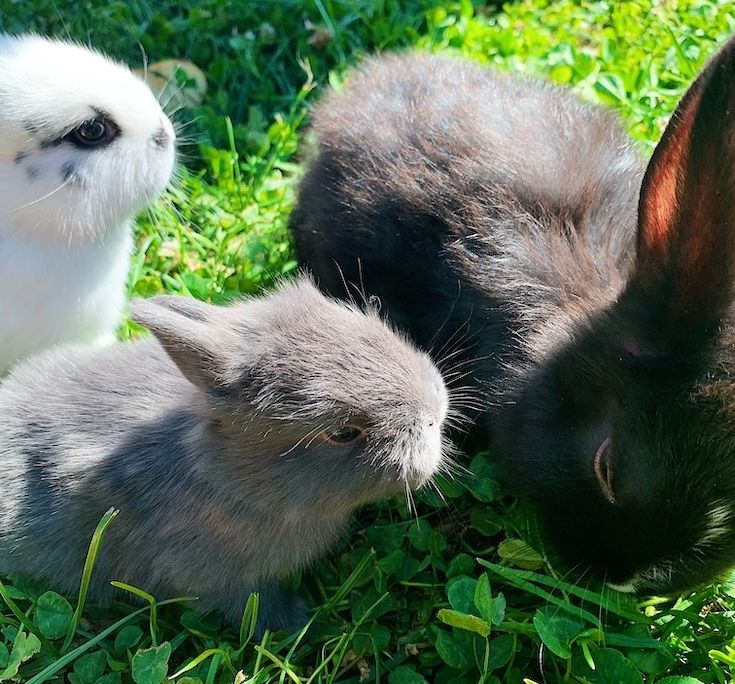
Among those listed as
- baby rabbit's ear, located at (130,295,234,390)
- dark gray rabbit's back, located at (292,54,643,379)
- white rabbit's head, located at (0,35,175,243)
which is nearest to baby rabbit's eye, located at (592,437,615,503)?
dark gray rabbit's back, located at (292,54,643,379)

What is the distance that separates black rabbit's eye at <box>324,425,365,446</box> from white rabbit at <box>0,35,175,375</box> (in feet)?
4.49

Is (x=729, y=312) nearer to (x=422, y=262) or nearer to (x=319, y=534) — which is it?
(x=422, y=262)

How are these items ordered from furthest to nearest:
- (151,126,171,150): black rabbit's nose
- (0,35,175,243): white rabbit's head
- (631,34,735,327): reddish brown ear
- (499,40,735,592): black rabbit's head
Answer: (151,126,171,150): black rabbit's nose, (0,35,175,243): white rabbit's head, (499,40,735,592): black rabbit's head, (631,34,735,327): reddish brown ear

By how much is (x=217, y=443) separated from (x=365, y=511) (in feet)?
2.82

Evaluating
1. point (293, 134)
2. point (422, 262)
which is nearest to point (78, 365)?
point (422, 262)

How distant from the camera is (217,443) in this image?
2895 mm

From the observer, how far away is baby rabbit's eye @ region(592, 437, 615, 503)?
9.04 ft

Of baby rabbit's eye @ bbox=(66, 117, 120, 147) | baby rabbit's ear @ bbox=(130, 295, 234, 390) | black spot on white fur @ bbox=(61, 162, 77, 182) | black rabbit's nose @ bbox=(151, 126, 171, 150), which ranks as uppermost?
baby rabbit's eye @ bbox=(66, 117, 120, 147)

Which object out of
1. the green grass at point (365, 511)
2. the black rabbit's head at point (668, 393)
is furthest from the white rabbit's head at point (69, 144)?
the black rabbit's head at point (668, 393)

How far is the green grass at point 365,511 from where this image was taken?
3.01m

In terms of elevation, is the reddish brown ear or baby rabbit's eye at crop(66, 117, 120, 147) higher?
baby rabbit's eye at crop(66, 117, 120, 147)

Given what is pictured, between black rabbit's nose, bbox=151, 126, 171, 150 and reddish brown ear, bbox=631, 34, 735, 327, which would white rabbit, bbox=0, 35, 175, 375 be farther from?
reddish brown ear, bbox=631, 34, 735, 327

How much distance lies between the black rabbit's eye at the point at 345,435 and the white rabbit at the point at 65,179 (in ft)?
Result: 4.49

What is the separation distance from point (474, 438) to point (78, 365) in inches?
58.2
